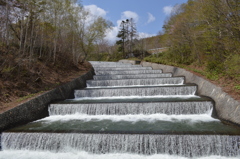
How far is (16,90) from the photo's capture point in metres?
8.59

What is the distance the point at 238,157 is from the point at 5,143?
7.19 metres

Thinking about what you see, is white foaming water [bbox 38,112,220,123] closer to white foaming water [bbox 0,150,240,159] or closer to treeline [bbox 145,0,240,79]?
white foaming water [bbox 0,150,240,159]

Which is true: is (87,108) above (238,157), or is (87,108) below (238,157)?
above

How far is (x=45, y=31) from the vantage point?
12633mm

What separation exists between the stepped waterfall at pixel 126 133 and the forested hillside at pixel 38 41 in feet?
8.64

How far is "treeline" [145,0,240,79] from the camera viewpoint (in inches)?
293

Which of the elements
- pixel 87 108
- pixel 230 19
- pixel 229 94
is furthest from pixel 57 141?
pixel 230 19

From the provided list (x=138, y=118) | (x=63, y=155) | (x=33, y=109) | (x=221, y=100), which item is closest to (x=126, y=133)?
(x=138, y=118)

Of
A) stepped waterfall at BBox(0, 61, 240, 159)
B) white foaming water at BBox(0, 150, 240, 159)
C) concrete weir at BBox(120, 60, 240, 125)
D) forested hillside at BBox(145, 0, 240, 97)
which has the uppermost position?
forested hillside at BBox(145, 0, 240, 97)

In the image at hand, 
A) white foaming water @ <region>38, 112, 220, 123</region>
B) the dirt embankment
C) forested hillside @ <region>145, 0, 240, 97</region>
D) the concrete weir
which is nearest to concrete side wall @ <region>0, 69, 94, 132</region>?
the dirt embankment

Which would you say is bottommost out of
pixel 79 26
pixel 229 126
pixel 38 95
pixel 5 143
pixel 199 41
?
pixel 5 143

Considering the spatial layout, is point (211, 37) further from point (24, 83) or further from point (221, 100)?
point (24, 83)

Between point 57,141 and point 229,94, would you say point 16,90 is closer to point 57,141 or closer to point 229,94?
point 57,141

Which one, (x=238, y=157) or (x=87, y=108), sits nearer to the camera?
(x=238, y=157)
